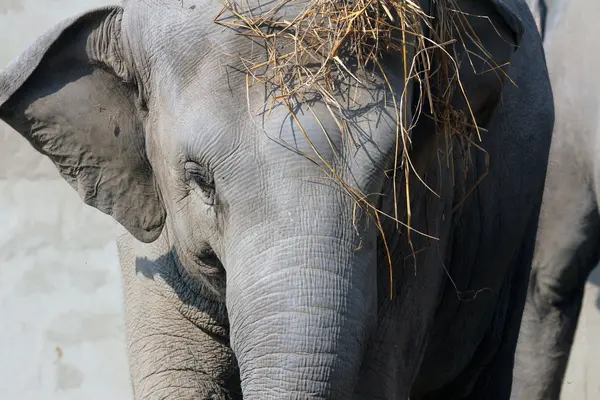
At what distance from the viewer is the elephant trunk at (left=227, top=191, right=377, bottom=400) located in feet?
9.12

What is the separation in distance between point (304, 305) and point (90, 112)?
2.96 feet

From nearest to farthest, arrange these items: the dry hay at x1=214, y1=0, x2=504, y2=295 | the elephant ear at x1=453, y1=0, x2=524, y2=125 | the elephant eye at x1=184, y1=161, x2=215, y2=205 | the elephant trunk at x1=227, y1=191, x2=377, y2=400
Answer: the elephant trunk at x1=227, y1=191, x2=377, y2=400 < the dry hay at x1=214, y1=0, x2=504, y2=295 < the elephant eye at x1=184, y1=161, x2=215, y2=205 < the elephant ear at x1=453, y1=0, x2=524, y2=125

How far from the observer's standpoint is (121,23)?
132 inches

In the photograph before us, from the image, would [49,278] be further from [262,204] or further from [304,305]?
[304,305]

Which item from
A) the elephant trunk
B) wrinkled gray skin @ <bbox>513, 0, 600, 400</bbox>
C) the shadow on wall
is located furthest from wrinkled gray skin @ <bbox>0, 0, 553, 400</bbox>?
the shadow on wall

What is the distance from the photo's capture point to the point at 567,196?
5.84 metres

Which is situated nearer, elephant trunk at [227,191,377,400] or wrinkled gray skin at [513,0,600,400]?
elephant trunk at [227,191,377,400]

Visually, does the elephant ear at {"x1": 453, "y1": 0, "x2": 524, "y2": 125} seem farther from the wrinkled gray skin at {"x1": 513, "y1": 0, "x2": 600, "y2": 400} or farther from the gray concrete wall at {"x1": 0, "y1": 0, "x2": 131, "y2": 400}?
the gray concrete wall at {"x1": 0, "y1": 0, "x2": 131, "y2": 400}

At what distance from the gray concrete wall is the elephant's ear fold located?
248 centimetres

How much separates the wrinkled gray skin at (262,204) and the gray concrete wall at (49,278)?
191 centimetres

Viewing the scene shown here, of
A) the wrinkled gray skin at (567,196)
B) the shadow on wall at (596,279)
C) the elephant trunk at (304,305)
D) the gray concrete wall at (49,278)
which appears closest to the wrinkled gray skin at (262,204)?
the elephant trunk at (304,305)

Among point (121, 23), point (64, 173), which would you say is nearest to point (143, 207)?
point (64, 173)

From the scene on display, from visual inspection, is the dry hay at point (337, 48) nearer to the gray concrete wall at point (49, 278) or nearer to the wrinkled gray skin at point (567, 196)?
the wrinkled gray skin at point (567, 196)

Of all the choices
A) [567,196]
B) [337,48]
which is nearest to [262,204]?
[337,48]
